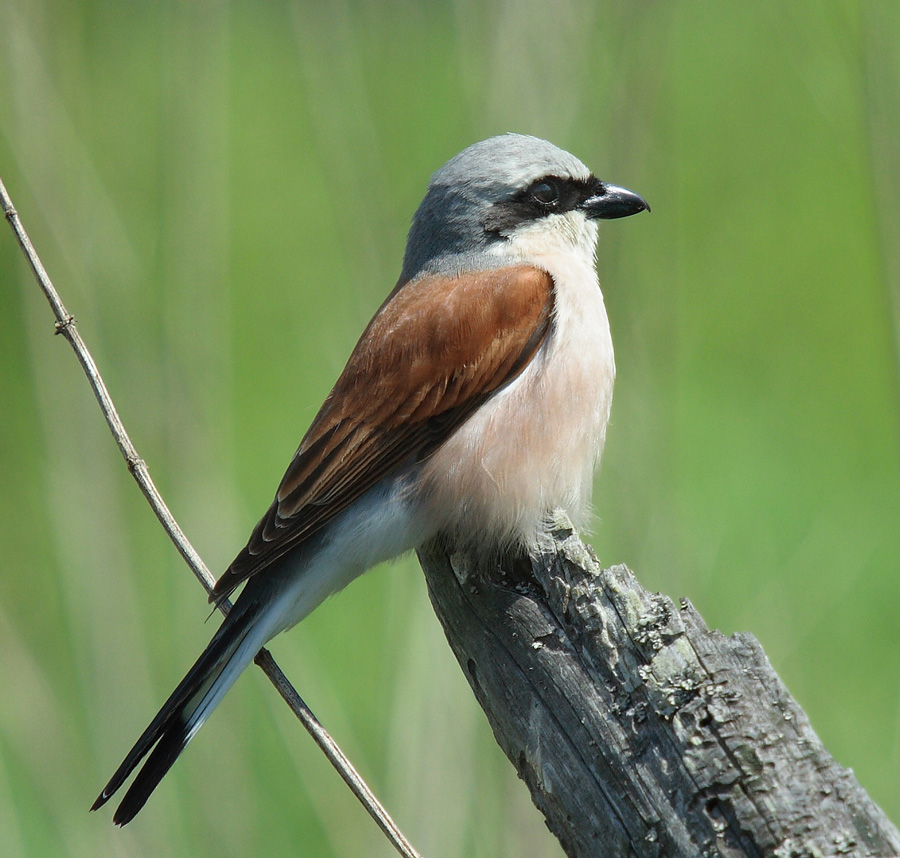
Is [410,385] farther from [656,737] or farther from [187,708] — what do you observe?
[656,737]

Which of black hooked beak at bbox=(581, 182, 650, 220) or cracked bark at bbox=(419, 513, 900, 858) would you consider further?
black hooked beak at bbox=(581, 182, 650, 220)

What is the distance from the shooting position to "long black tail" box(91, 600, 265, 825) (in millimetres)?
1910

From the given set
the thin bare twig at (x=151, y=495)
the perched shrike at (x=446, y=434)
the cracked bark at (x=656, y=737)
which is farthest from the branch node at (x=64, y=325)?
the cracked bark at (x=656, y=737)

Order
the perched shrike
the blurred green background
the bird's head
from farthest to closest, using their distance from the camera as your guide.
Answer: the bird's head < the blurred green background < the perched shrike

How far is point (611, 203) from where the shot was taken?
2.69 metres

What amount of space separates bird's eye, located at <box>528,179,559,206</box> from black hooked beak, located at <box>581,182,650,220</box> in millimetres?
83

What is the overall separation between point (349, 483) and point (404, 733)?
2.07 feet

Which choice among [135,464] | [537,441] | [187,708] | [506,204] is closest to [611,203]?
[506,204]

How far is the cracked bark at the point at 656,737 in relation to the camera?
4.11 ft

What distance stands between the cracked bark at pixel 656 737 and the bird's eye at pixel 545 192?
1282 millimetres

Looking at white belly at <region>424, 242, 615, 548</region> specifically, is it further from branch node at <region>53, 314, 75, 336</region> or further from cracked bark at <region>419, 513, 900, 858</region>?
branch node at <region>53, 314, 75, 336</region>

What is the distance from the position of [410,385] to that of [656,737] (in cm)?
116

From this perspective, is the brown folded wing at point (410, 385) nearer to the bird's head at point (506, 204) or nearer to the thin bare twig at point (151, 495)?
the bird's head at point (506, 204)

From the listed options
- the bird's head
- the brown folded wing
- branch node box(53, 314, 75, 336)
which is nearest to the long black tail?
the brown folded wing
